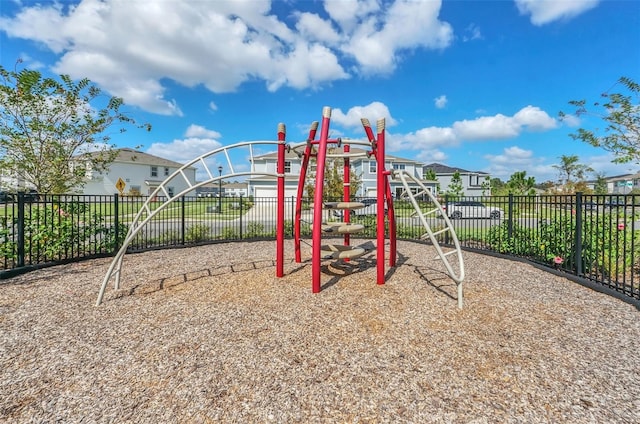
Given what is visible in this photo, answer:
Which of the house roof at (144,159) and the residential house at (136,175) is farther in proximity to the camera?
the house roof at (144,159)

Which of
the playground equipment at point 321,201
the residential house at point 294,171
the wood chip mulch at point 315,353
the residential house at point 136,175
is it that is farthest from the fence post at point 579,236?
the residential house at point 136,175

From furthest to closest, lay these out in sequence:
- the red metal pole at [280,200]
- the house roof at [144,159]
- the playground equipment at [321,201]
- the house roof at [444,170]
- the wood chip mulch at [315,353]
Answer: the house roof at [444,170] → the house roof at [144,159] → the red metal pole at [280,200] → the playground equipment at [321,201] → the wood chip mulch at [315,353]

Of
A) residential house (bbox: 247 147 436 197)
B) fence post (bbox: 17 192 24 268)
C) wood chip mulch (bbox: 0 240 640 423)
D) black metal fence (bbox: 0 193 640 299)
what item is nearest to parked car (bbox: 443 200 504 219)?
black metal fence (bbox: 0 193 640 299)

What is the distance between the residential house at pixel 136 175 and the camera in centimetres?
3628

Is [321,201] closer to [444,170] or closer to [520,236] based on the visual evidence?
[520,236]

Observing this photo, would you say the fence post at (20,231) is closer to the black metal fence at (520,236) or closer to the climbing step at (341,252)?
the black metal fence at (520,236)


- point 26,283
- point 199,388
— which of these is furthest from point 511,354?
point 26,283

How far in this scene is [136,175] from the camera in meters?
39.5

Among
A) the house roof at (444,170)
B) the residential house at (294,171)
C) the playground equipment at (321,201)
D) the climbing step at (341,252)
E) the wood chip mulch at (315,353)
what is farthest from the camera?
the house roof at (444,170)

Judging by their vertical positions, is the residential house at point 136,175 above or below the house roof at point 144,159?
below

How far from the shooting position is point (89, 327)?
3.38 meters

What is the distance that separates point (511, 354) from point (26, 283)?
7.01 m

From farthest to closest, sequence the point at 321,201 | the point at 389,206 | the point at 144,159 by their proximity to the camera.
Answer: the point at 144,159 → the point at 389,206 → the point at 321,201

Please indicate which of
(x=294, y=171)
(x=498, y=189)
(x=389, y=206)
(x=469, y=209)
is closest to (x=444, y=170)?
(x=498, y=189)
